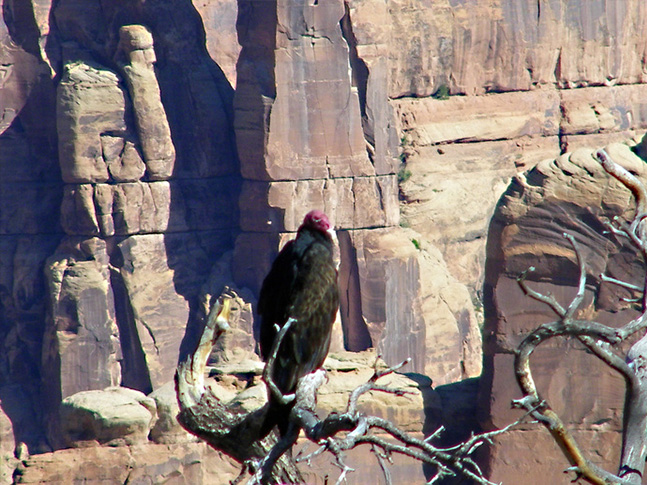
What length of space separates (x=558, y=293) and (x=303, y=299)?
1173cm

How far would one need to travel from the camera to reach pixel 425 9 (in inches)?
1825

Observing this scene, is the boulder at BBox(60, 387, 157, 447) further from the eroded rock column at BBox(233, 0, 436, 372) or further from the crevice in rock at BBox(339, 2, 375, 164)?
the crevice in rock at BBox(339, 2, 375, 164)

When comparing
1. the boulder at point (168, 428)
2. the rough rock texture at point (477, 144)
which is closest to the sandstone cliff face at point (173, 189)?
the rough rock texture at point (477, 144)

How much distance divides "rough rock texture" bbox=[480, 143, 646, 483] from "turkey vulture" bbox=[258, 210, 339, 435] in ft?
36.1

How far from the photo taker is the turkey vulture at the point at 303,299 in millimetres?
12109

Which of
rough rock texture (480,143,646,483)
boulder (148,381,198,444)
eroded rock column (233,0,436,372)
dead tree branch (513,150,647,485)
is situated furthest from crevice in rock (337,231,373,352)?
dead tree branch (513,150,647,485)

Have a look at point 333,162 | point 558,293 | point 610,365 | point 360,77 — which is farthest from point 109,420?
point 360,77

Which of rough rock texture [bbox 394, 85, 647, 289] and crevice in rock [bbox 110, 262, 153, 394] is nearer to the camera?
crevice in rock [bbox 110, 262, 153, 394]

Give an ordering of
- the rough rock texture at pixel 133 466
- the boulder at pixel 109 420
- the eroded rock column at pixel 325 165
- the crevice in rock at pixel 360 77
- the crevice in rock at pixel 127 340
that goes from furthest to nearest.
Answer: the crevice in rock at pixel 127 340, the crevice in rock at pixel 360 77, the eroded rock column at pixel 325 165, the boulder at pixel 109 420, the rough rock texture at pixel 133 466

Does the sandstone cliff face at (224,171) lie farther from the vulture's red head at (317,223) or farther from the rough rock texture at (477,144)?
the vulture's red head at (317,223)

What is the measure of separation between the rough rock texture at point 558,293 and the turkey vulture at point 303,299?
36.1ft

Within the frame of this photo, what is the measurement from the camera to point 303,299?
1211cm

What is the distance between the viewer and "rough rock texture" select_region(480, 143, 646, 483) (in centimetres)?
2259

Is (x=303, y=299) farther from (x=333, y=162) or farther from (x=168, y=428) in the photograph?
(x=333, y=162)
